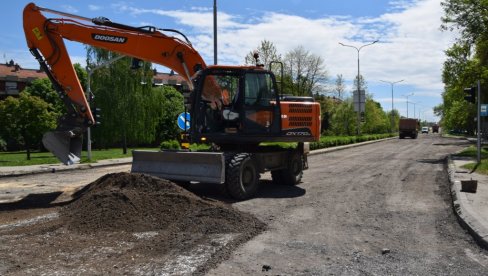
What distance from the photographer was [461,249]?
23.9ft

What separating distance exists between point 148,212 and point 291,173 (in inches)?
243

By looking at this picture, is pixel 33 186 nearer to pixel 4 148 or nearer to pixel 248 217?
pixel 248 217

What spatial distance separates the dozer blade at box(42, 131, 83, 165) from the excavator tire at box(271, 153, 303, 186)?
5.66 m

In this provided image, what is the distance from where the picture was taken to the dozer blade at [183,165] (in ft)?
36.2

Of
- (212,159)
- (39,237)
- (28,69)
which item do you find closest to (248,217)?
(212,159)

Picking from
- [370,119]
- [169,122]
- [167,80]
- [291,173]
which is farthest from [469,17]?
[167,80]

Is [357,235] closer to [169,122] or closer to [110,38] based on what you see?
[110,38]

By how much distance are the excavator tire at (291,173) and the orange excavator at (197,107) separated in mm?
998

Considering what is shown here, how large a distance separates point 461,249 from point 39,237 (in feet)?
21.1

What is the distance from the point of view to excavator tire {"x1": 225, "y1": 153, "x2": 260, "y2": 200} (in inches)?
440

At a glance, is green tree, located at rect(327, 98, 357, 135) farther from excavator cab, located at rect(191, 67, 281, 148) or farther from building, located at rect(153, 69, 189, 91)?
excavator cab, located at rect(191, 67, 281, 148)

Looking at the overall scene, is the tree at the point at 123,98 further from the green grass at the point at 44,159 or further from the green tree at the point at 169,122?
the green tree at the point at 169,122

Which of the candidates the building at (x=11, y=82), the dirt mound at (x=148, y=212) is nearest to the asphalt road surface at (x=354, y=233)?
the dirt mound at (x=148, y=212)

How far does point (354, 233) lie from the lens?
8172 millimetres
